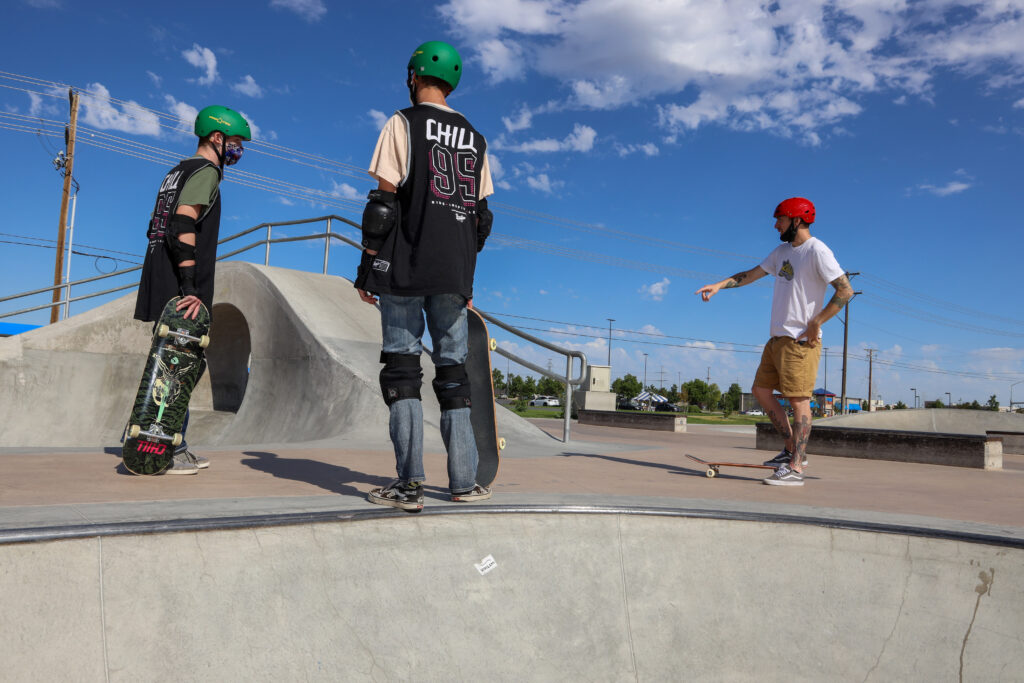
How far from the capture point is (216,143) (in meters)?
4.17

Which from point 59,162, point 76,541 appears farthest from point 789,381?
point 59,162

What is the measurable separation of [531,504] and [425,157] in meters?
1.62

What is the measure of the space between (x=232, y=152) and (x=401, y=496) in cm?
276

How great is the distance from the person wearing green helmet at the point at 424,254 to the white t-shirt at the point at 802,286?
278 cm

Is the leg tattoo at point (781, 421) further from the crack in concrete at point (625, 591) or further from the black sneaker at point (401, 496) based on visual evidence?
the black sneaker at point (401, 496)

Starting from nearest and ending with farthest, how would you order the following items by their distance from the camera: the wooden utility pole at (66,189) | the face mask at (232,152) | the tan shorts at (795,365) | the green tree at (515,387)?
the face mask at (232,152), the tan shorts at (795,365), the wooden utility pole at (66,189), the green tree at (515,387)

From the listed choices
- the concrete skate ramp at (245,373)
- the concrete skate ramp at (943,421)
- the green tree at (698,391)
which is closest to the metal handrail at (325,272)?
the concrete skate ramp at (245,373)

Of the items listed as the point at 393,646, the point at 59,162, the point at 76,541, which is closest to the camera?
the point at 76,541

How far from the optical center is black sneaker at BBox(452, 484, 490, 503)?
304 centimetres

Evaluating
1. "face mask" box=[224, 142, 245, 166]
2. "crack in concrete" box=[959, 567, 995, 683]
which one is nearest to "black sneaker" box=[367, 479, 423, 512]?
"crack in concrete" box=[959, 567, 995, 683]

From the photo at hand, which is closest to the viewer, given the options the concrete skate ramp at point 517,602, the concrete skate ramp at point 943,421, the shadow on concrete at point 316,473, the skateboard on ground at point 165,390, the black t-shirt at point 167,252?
the concrete skate ramp at point 517,602

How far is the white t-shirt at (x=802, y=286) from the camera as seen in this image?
4699 mm

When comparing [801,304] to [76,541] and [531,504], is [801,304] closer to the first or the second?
[531,504]

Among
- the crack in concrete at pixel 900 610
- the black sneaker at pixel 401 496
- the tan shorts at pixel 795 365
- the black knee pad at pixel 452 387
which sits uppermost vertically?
the tan shorts at pixel 795 365
